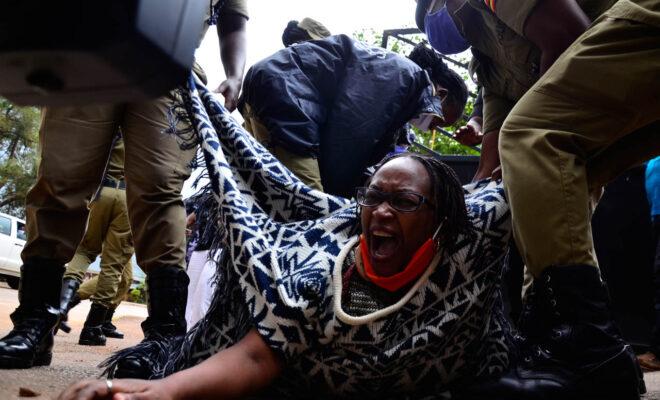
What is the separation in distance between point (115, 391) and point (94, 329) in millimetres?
3227

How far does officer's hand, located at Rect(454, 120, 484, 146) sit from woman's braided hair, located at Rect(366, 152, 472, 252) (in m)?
0.78

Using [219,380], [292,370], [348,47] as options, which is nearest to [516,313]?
[348,47]

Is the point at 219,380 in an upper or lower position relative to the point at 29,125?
upper

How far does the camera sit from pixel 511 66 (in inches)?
91.6

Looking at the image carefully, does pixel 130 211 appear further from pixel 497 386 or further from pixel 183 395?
pixel 497 386

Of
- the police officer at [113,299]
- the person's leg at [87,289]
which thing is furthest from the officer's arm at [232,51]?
the person's leg at [87,289]

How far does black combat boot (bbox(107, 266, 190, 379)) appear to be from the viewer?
78.6 inches

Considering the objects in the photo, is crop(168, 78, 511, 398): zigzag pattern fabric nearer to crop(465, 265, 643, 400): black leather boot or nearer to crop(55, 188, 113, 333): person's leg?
crop(465, 265, 643, 400): black leather boot

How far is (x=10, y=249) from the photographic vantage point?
17219 mm

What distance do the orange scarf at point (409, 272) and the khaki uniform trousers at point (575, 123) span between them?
0.25 metres

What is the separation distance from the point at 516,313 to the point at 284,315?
184 centimetres

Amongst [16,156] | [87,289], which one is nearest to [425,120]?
[87,289]

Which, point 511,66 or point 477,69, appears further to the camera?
point 477,69

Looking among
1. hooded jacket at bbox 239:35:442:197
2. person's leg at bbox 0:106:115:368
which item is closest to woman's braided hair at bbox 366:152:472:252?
hooded jacket at bbox 239:35:442:197
